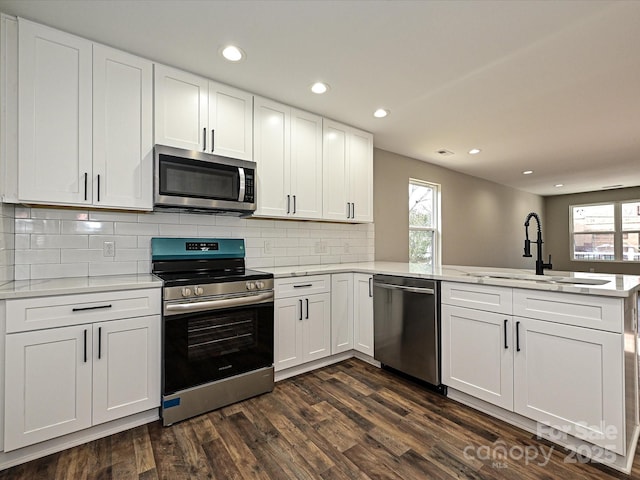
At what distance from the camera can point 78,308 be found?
1.75 metres

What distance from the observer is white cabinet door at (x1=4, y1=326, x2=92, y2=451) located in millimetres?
1596

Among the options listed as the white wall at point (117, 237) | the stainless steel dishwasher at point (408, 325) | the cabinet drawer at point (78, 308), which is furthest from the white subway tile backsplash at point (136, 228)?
the stainless steel dishwasher at point (408, 325)

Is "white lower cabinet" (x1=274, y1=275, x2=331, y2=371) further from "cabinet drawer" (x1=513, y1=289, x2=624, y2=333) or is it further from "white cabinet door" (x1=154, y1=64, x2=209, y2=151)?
"cabinet drawer" (x1=513, y1=289, x2=624, y2=333)

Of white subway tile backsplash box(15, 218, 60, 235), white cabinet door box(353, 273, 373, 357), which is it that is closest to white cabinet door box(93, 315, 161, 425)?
white subway tile backsplash box(15, 218, 60, 235)

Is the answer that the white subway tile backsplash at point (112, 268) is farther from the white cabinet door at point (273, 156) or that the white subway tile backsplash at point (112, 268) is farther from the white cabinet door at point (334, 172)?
the white cabinet door at point (334, 172)

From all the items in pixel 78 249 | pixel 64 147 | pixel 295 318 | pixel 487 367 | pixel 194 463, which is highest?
pixel 64 147

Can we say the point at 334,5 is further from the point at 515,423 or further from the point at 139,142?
the point at 515,423

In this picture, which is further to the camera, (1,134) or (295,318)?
(295,318)

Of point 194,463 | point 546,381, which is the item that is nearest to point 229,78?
point 194,463

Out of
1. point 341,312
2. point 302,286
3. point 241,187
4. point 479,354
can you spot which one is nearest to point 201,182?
point 241,187

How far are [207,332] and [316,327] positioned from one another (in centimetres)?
101

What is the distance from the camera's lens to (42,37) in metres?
1.88

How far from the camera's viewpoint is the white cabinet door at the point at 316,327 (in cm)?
274

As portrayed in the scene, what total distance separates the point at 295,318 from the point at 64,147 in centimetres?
199
